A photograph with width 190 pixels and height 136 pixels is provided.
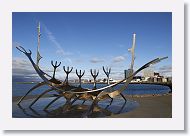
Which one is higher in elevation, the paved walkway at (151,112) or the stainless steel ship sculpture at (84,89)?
the stainless steel ship sculpture at (84,89)

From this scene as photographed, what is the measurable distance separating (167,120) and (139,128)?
749 mm

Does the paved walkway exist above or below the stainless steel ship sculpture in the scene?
below

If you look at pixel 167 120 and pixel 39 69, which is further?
pixel 39 69
